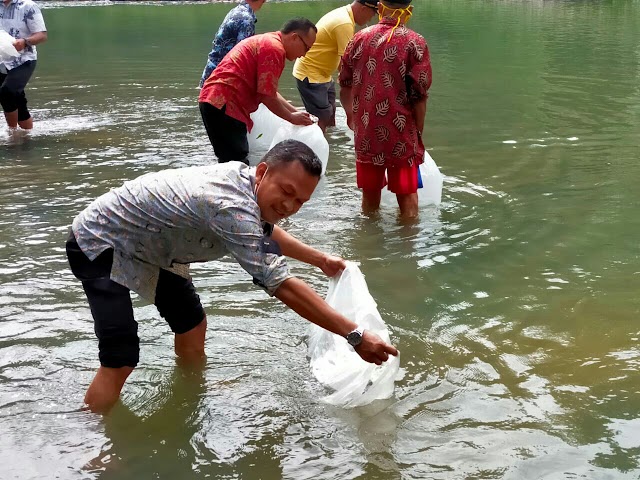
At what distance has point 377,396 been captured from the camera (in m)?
3.43

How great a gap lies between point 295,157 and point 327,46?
4.58 meters

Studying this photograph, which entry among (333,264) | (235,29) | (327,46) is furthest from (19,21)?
(333,264)

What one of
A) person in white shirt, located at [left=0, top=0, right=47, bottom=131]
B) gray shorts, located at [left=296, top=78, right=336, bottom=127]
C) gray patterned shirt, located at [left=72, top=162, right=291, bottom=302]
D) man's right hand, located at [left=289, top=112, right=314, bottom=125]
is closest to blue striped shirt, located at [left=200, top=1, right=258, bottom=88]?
gray shorts, located at [left=296, top=78, right=336, bottom=127]

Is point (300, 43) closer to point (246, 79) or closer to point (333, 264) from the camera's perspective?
point (246, 79)

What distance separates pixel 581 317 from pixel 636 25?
16.9 meters

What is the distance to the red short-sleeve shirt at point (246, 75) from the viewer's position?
5617mm

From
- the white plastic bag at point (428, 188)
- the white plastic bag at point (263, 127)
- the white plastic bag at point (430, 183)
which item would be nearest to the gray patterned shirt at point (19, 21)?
the white plastic bag at point (263, 127)

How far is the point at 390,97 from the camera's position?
5410mm

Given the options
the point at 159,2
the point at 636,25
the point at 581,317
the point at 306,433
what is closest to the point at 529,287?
the point at 581,317

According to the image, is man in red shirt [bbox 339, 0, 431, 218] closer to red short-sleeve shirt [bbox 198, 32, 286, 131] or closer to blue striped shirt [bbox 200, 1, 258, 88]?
red short-sleeve shirt [bbox 198, 32, 286, 131]

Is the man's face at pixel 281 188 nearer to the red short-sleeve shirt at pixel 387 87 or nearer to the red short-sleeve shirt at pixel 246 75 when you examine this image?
the red short-sleeve shirt at pixel 387 87

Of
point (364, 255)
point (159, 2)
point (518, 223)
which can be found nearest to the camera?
point (364, 255)

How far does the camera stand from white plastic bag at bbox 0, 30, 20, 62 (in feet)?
27.0

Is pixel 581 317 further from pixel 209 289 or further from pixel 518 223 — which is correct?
pixel 209 289
